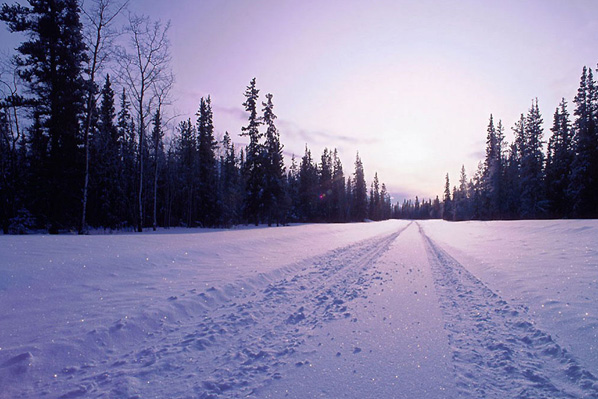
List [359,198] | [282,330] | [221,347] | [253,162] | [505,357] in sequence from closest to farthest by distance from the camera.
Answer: [505,357] < [221,347] < [282,330] < [253,162] < [359,198]

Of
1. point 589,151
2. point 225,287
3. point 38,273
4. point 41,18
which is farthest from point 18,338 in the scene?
point 589,151

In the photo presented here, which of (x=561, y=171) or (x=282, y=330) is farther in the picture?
(x=561, y=171)

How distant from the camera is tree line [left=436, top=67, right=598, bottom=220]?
1287 inches

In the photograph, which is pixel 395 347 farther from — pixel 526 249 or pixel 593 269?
pixel 526 249

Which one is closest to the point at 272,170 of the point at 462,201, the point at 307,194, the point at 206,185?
the point at 206,185

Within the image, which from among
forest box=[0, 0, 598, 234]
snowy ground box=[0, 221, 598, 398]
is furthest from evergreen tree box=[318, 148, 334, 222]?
snowy ground box=[0, 221, 598, 398]

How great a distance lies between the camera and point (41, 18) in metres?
15.5

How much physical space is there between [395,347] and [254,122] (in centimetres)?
3187

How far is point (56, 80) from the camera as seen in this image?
16094 mm

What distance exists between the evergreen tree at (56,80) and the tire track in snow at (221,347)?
17419 mm

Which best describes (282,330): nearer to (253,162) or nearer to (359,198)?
(253,162)

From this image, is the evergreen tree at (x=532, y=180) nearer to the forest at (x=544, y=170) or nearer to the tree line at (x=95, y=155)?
the forest at (x=544, y=170)

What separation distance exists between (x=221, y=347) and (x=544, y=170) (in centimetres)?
5644

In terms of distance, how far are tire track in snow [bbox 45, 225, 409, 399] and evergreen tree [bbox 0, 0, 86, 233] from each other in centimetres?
1742
